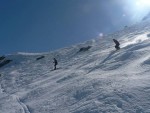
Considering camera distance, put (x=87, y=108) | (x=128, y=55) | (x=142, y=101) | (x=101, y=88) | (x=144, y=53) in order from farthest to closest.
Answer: (x=128, y=55) < (x=144, y=53) < (x=101, y=88) < (x=87, y=108) < (x=142, y=101)

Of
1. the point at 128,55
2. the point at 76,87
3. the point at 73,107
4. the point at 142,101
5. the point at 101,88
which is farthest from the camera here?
the point at 128,55

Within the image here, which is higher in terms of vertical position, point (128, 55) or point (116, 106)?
point (128, 55)

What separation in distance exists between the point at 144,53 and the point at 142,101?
11.4m

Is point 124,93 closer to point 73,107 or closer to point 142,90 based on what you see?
point 142,90

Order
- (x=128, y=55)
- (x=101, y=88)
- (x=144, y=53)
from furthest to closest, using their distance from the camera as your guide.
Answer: (x=128, y=55) → (x=144, y=53) → (x=101, y=88)

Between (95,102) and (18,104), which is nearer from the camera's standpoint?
(95,102)

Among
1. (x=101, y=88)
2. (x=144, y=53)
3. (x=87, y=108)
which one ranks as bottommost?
(x=87, y=108)

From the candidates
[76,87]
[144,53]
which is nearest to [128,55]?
[144,53]

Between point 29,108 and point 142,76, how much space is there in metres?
7.07

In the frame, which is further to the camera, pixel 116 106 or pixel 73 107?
pixel 73 107

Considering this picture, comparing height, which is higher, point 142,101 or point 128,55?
point 128,55

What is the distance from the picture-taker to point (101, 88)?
16.5m

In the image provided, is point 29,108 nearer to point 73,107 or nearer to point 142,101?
point 73,107

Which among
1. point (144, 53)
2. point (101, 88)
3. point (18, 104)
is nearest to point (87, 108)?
point (101, 88)
